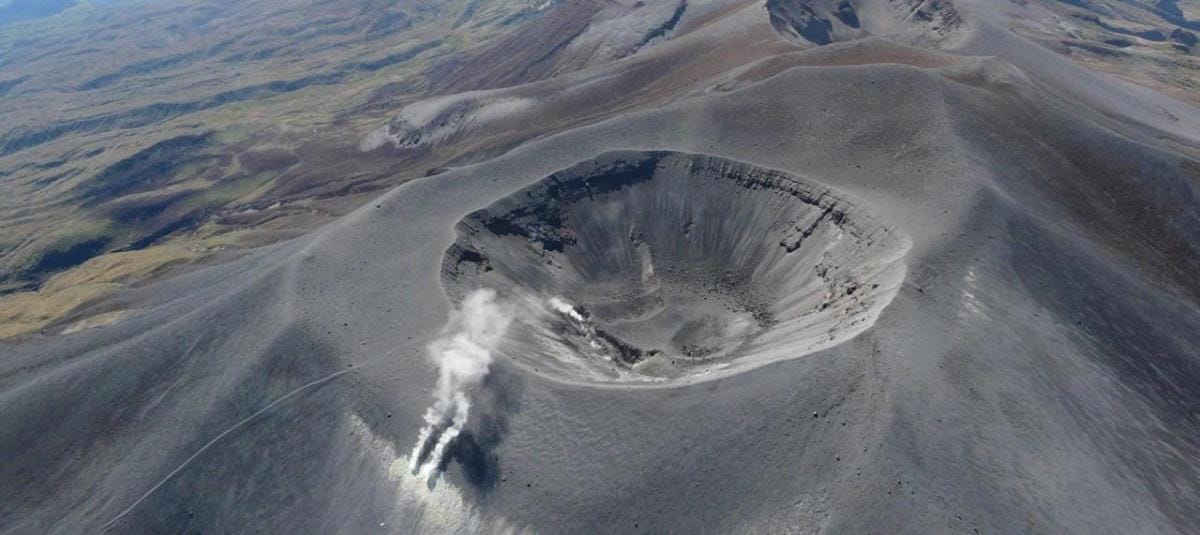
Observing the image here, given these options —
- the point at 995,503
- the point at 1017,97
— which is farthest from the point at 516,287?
the point at 1017,97

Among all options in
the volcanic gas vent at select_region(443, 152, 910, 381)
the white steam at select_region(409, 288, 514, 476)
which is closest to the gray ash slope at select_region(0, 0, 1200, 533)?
the white steam at select_region(409, 288, 514, 476)

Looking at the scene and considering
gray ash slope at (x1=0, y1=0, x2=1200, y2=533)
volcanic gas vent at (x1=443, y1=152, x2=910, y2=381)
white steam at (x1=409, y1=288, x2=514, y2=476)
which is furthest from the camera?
volcanic gas vent at (x1=443, y1=152, x2=910, y2=381)

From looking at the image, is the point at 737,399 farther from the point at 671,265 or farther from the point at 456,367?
the point at 671,265

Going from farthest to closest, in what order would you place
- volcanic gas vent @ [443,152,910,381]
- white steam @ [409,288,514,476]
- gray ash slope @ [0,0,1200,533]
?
volcanic gas vent @ [443,152,910,381]
white steam @ [409,288,514,476]
gray ash slope @ [0,0,1200,533]

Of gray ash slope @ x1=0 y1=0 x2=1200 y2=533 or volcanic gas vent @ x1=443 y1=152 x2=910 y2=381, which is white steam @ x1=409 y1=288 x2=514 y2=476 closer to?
gray ash slope @ x1=0 y1=0 x2=1200 y2=533

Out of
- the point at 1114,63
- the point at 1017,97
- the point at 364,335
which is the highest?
the point at 1017,97

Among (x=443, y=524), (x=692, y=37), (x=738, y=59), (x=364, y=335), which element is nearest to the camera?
(x=443, y=524)

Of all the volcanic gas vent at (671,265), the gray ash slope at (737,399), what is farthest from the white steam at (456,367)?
the volcanic gas vent at (671,265)

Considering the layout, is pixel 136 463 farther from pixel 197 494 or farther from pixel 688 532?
pixel 688 532
